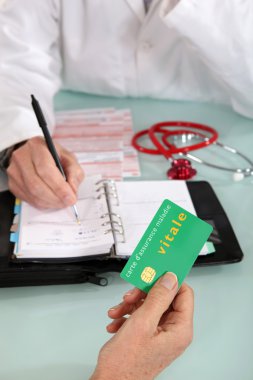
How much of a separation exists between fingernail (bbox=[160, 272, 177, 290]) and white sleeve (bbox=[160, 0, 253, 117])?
24.5 inches

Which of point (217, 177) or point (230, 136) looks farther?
point (230, 136)

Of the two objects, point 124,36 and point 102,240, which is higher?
point 124,36

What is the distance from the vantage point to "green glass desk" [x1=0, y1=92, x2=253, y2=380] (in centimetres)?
59

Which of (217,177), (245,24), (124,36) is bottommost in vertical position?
(217,177)

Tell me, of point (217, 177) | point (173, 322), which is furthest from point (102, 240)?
point (217, 177)

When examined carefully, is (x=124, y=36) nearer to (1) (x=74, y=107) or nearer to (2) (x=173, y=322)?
(1) (x=74, y=107)

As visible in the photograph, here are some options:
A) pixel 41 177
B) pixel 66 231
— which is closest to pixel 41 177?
pixel 41 177

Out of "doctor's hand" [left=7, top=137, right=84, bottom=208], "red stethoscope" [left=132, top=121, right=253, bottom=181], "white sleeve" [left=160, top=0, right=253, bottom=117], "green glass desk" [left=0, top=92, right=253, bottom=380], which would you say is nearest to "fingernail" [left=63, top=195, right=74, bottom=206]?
"doctor's hand" [left=7, top=137, right=84, bottom=208]

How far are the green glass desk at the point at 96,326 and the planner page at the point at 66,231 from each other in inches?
2.2

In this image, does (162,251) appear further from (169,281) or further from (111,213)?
(111,213)

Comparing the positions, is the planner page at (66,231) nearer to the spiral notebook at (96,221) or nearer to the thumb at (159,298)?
the spiral notebook at (96,221)

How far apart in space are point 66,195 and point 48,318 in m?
0.20

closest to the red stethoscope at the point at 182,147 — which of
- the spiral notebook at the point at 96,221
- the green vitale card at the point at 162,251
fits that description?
the spiral notebook at the point at 96,221

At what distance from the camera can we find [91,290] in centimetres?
69
